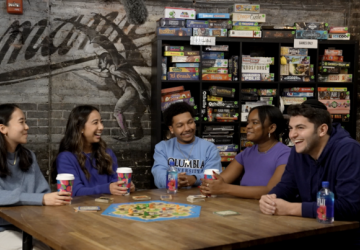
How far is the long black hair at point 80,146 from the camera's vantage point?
3.38m

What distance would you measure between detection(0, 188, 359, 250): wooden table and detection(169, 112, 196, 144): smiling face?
1183mm

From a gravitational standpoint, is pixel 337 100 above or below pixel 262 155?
above

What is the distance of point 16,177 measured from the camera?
296 centimetres

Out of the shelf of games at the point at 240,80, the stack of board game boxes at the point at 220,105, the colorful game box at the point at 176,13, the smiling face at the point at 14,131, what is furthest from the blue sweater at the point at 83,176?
the colorful game box at the point at 176,13

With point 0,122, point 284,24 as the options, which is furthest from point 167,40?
point 0,122

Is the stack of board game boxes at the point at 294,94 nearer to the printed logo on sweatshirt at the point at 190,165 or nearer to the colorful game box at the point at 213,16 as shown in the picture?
the colorful game box at the point at 213,16

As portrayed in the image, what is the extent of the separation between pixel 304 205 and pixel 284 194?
1.18ft

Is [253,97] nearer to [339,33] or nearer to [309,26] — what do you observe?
[309,26]

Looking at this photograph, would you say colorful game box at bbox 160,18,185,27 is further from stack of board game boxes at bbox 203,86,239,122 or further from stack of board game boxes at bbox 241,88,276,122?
stack of board game boxes at bbox 241,88,276,122

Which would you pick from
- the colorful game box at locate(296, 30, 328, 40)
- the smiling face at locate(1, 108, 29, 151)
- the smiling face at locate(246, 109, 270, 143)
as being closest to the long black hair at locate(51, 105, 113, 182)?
the smiling face at locate(1, 108, 29, 151)

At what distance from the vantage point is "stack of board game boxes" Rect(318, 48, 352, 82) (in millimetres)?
5258

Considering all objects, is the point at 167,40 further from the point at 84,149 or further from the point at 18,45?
the point at 84,149

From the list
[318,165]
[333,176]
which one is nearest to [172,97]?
[318,165]

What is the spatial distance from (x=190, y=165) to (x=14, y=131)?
141 cm
